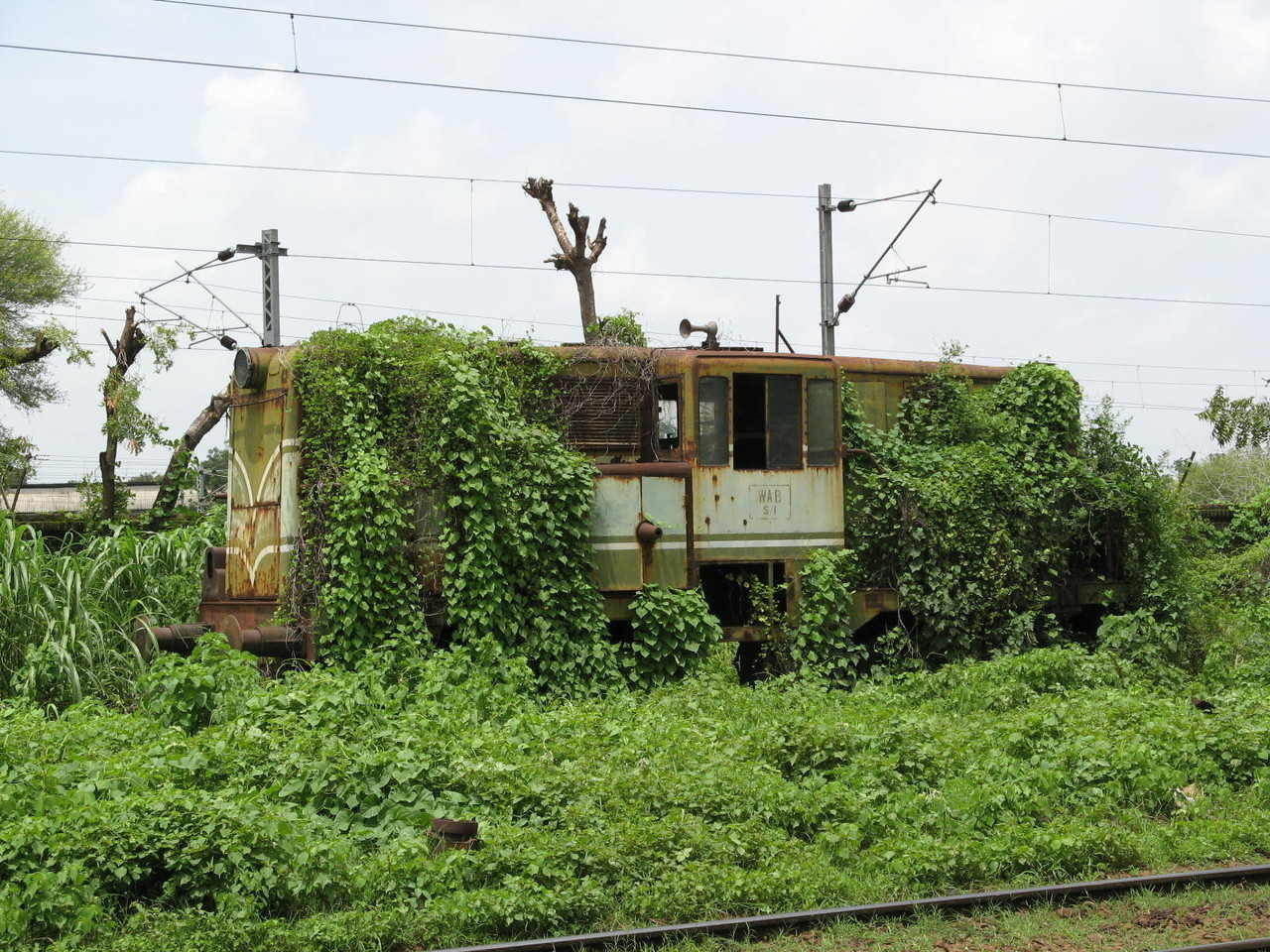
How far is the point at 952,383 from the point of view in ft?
49.9

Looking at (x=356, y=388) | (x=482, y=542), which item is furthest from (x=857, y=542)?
(x=356, y=388)

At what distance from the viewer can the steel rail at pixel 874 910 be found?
609 centimetres

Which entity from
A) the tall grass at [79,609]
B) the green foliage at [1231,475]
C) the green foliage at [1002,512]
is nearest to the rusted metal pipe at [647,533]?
the green foliage at [1002,512]

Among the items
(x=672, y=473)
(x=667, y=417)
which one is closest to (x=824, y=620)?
(x=672, y=473)

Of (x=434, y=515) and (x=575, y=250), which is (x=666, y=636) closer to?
(x=434, y=515)

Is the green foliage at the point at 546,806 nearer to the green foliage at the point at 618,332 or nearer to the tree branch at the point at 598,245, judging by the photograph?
the green foliage at the point at 618,332

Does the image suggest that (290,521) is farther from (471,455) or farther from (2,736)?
(2,736)

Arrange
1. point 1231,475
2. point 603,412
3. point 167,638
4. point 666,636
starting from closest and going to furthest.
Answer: point 167,638 < point 666,636 < point 603,412 < point 1231,475

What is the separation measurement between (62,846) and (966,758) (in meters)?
5.82

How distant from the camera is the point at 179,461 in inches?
709

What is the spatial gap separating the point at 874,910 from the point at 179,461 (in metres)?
13.9

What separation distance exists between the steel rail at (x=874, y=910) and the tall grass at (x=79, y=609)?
6.16 meters

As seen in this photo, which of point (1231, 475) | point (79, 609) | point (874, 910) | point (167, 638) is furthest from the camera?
point (1231, 475)

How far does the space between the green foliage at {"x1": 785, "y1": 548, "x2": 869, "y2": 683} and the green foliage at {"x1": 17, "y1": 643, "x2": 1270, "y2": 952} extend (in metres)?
1.98
